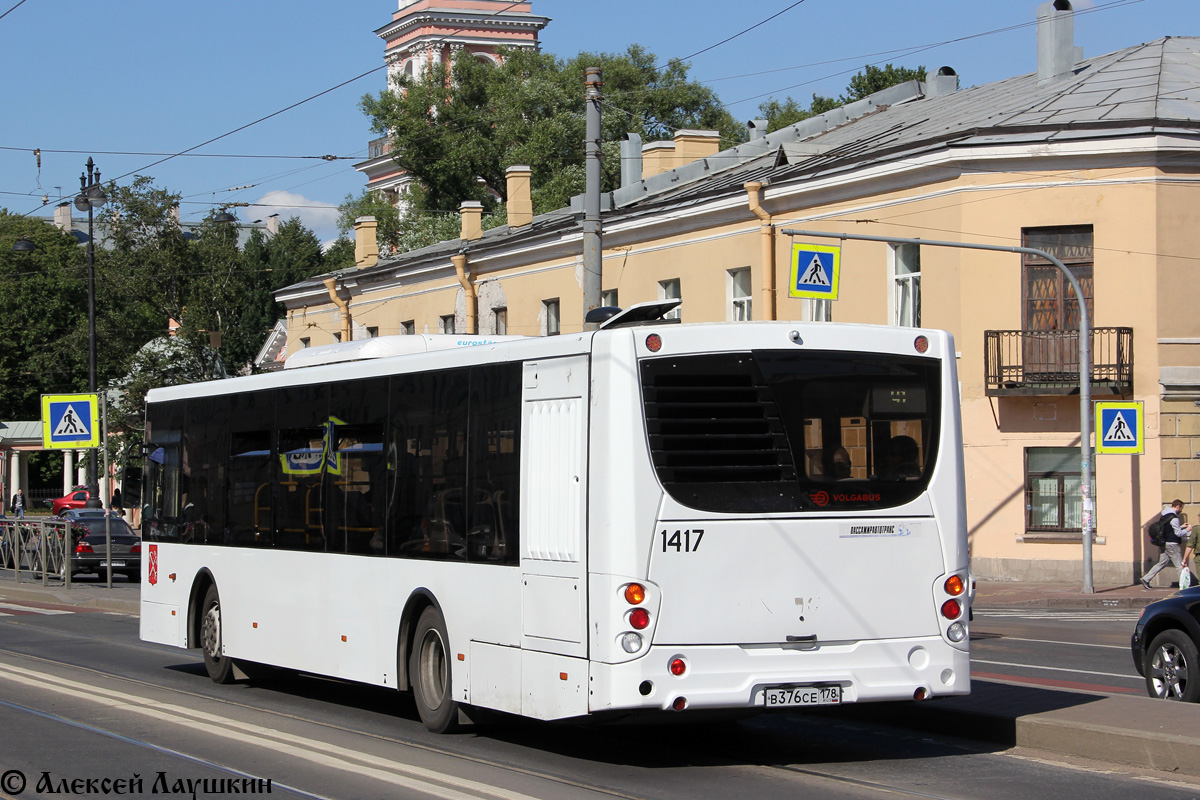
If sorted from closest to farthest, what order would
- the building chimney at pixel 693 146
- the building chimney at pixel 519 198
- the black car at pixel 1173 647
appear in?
the black car at pixel 1173 647
the building chimney at pixel 693 146
the building chimney at pixel 519 198

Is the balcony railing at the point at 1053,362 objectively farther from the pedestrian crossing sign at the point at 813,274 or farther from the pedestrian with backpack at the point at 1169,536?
the pedestrian crossing sign at the point at 813,274

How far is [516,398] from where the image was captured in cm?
967

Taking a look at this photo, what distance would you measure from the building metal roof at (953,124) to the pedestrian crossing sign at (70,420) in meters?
14.5

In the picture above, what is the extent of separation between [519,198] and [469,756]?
37.3 meters

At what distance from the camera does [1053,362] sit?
27.6 meters

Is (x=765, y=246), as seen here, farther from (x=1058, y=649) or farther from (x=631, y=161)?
(x=1058, y=649)

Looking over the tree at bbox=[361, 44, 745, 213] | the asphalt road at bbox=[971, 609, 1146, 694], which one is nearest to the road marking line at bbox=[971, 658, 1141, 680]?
the asphalt road at bbox=[971, 609, 1146, 694]

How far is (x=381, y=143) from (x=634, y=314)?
82367 millimetres

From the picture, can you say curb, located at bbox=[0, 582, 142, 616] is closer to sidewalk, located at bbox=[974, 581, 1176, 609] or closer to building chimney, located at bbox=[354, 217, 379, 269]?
sidewalk, located at bbox=[974, 581, 1176, 609]

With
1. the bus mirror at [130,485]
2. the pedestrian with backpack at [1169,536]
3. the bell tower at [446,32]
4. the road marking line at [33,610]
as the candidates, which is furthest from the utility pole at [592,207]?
the bell tower at [446,32]

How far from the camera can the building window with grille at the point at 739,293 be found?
33.3 meters

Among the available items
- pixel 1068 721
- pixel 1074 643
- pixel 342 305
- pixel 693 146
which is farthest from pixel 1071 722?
Result: pixel 342 305

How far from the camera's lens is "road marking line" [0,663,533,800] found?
822 centimetres

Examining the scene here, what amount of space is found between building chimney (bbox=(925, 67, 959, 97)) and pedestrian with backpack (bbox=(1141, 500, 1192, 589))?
53.6ft
